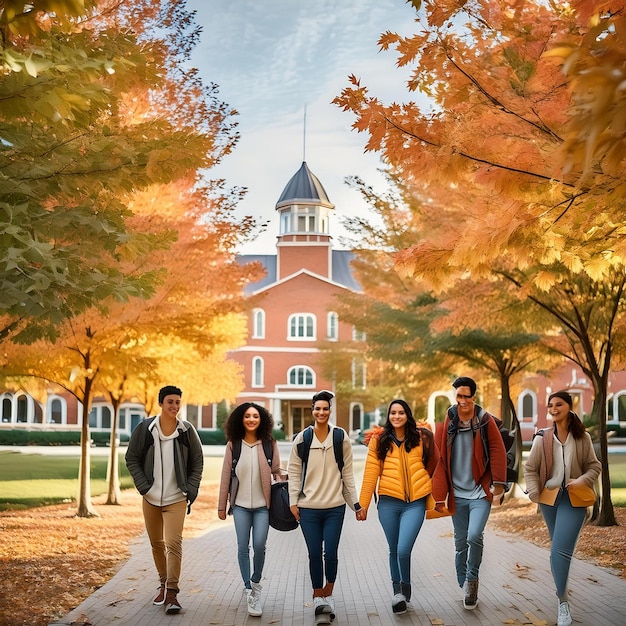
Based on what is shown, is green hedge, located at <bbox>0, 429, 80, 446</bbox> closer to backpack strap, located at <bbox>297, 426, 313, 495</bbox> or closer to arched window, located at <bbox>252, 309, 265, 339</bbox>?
arched window, located at <bbox>252, 309, 265, 339</bbox>

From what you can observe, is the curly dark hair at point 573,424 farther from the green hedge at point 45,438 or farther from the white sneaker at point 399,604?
the green hedge at point 45,438

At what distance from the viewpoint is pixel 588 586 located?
9.09m

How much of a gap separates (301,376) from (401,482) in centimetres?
5705

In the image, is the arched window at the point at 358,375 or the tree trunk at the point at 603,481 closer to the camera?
the tree trunk at the point at 603,481

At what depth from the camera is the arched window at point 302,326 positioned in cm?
6538

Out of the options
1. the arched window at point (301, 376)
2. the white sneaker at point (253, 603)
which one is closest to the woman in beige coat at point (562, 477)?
the white sneaker at point (253, 603)

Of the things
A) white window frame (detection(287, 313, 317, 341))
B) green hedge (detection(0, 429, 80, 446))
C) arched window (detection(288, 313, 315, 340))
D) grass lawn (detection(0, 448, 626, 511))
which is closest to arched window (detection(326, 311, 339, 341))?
white window frame (detection(287, 313, 317, 341))

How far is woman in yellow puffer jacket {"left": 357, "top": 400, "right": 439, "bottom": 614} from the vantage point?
7.83m

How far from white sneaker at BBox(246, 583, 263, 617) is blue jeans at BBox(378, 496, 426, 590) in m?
1.11

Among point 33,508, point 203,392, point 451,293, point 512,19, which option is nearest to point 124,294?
point 512,19

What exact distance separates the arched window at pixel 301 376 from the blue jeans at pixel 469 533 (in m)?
56.4

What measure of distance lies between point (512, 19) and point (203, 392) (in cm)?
2305

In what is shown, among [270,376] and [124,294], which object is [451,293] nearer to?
[124,294]

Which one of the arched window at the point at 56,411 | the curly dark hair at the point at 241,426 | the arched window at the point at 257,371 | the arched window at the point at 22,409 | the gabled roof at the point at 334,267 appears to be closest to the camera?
the curly dark hair at the point at 241,426
